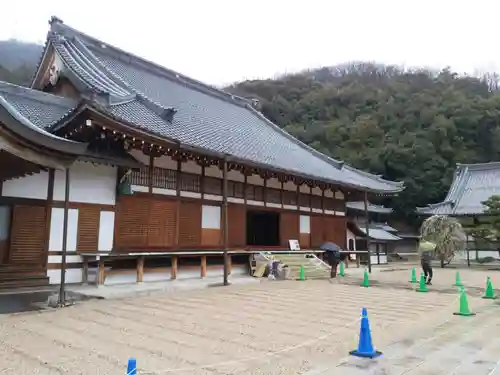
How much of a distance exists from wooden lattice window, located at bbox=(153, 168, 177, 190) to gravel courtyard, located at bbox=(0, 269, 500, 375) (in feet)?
A: 13.9

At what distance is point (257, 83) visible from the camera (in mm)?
77250

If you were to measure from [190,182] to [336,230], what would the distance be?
9224 millimetres

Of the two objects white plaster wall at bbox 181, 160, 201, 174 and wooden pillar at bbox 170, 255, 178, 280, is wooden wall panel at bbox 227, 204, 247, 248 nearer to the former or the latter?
white plaster wall at bbox 181, 160, 201, 174

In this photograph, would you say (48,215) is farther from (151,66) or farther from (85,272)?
(151,66)

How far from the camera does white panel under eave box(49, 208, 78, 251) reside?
32.9ft

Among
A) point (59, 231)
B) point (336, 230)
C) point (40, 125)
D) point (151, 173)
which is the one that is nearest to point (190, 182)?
point (151, 173)

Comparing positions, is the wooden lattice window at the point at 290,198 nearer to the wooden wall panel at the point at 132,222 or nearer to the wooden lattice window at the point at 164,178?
the wooden lattice window at the point at 164,178

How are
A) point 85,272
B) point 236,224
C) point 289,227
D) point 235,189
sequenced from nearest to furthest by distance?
1. point 85,272
2. point 236,224
3. point 235,189
4. point 289,227

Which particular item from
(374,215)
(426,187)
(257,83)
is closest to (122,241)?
(374,215)

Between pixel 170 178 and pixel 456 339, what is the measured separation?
9.26 meters

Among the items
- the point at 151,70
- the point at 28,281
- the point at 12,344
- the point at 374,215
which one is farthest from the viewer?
the point at 374,215

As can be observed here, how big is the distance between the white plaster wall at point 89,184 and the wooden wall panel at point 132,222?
1.39 feet

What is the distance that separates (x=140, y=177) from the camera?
12.1 meters

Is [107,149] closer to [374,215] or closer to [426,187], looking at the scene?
[374,215]
